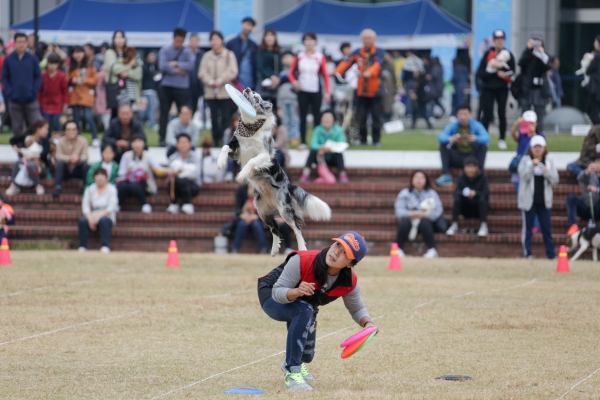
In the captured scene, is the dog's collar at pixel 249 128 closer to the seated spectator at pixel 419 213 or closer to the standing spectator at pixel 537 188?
the seated spectator at pixel 419 213

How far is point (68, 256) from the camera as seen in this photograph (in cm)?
1288

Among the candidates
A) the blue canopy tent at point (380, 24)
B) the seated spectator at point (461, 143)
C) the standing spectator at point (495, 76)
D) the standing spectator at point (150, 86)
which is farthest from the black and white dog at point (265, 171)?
the blue canopy tent at point (380, 24)

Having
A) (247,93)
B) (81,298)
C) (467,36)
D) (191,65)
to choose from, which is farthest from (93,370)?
(467,36)

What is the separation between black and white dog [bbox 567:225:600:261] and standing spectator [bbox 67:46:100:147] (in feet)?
30.9

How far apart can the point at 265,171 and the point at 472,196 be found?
7.17 metres

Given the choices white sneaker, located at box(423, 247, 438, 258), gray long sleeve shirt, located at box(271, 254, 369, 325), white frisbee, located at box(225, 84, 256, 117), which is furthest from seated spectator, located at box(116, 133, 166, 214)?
gray long sleeve shirt, located at box(271, 254, 369, 325)

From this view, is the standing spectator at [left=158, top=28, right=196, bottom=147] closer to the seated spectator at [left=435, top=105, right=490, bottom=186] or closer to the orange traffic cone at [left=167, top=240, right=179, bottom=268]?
the seated spectator at [left=435, top=105, right=490, bottom=186]

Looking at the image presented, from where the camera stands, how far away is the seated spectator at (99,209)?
45.5 ft

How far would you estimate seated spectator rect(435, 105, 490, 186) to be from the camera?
1442 centimetres

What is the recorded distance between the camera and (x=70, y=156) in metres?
15.1

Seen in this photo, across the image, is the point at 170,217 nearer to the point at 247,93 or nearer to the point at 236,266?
the point at 236,266

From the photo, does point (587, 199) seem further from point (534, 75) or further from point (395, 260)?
point (534, 75)

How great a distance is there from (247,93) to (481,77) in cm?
1012

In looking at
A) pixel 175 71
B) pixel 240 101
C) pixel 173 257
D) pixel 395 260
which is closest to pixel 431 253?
pixel 395 260
